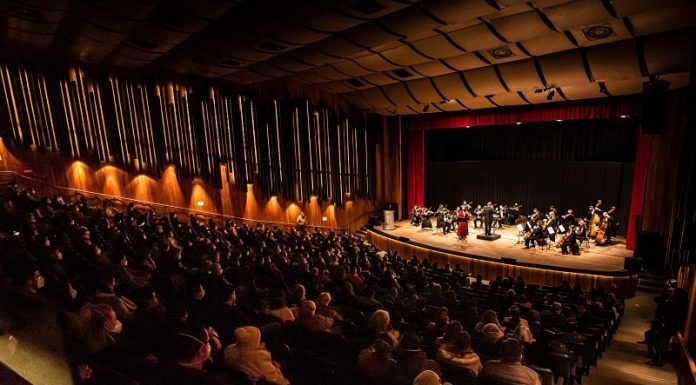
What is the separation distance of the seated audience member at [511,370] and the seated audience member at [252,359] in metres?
1.45

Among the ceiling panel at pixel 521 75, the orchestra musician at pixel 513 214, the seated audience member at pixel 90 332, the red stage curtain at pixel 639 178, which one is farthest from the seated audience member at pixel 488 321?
the orchestra musician at pixel 513 214

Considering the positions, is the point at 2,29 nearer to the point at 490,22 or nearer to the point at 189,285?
the point at 189,285

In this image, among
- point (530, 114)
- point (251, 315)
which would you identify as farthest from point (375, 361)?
point (530, 114)

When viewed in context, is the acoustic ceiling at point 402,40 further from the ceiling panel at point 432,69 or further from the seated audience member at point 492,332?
the seated audience member at point 492,332

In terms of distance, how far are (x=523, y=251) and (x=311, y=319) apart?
8168mm

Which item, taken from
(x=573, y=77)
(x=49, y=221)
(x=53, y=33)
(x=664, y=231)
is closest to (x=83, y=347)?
(x=49, y=221)

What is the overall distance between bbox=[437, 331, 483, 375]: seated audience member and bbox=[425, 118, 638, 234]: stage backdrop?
10209mm

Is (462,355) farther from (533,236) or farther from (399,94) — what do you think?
(399,94)

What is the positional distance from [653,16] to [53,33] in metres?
10.3

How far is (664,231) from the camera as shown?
29.2 ft

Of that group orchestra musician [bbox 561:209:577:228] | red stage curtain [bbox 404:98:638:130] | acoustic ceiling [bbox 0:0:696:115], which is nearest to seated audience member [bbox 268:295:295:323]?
acoustic ceiling [bbox 0:0:696:115]

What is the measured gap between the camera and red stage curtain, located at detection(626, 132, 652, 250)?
9.56 metres

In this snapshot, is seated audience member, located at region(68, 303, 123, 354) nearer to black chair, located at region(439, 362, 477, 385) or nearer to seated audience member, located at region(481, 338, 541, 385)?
black chair, located at region(439, 362, 477, 385)

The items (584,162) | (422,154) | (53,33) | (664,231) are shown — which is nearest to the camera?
(53,33)
